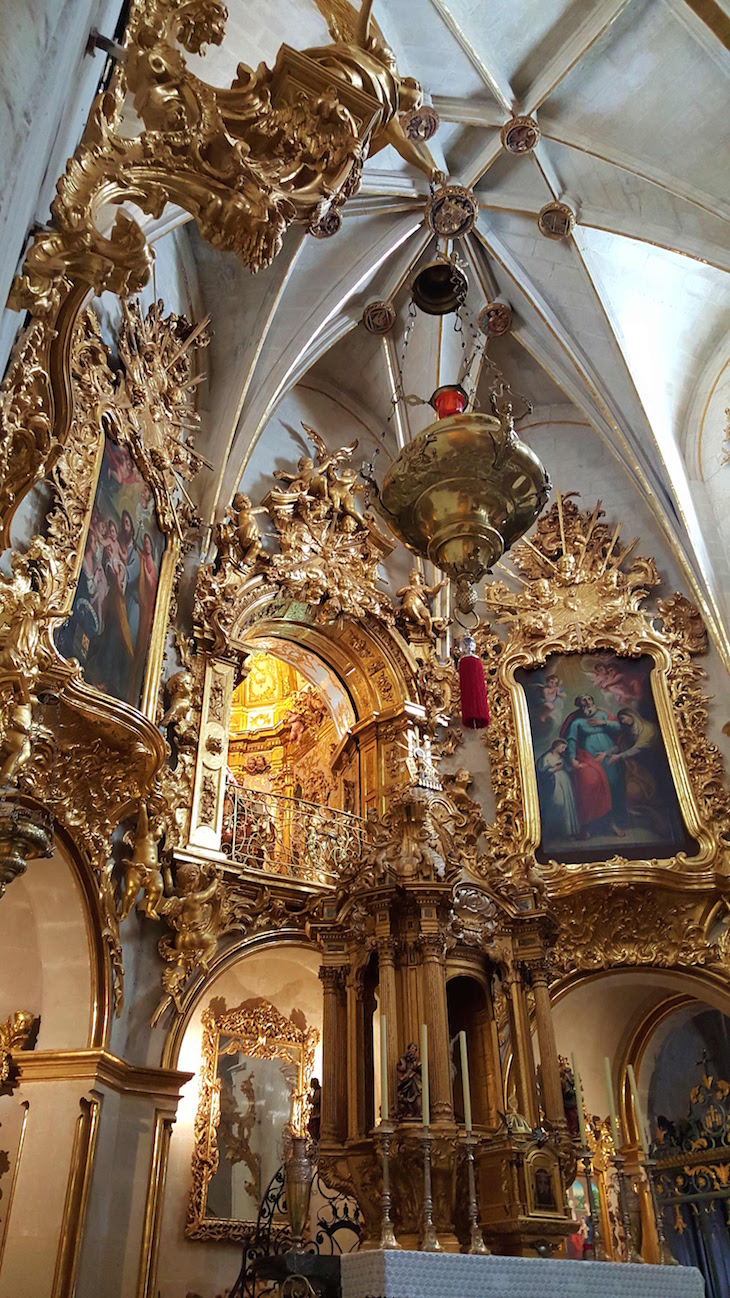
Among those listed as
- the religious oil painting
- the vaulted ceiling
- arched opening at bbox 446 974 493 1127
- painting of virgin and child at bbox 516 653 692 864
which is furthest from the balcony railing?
the vaulted ceiling

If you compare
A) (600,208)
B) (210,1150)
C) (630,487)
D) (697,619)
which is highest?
(600,208)

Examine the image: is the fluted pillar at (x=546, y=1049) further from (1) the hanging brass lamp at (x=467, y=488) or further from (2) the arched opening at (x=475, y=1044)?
(1) the hanging brass lamp at (x=467, y=488)

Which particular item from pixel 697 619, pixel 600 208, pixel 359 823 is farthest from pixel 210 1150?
pixel 600 208

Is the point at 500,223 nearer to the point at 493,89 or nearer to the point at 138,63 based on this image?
the point at 493,89

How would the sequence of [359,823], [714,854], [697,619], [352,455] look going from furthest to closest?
[352,455] < [697,619] < [359,823] < [714,854]

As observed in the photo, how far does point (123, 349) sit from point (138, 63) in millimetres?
5479

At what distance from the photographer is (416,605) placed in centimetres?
1237

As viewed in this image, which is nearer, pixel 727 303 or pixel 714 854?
pixel 714 854

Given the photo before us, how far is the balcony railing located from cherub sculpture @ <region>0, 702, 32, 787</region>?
369 centimetres

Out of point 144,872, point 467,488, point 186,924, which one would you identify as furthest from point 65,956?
point 467,488

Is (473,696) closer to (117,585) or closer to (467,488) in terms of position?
(467,488)

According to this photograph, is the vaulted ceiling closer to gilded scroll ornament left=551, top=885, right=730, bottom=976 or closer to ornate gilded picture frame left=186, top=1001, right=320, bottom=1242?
gilded scroll ornament left=551, top=885, right=730, bottom=976

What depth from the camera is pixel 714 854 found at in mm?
10531

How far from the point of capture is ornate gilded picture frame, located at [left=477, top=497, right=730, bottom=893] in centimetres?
1092
